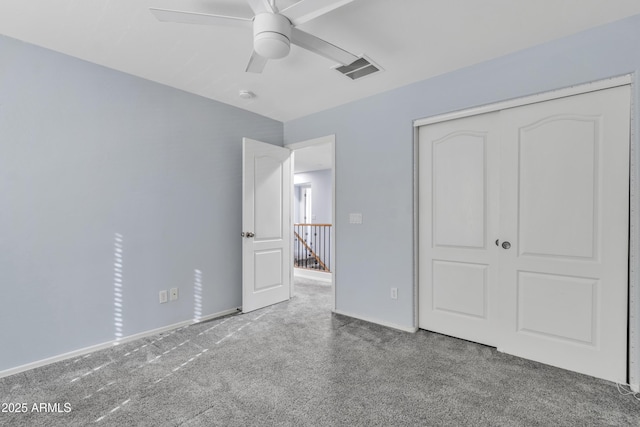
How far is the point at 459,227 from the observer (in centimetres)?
290

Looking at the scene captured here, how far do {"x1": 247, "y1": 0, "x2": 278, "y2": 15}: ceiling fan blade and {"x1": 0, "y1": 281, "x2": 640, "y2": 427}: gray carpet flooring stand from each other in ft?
7.49

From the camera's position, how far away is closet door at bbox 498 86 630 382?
6.97 feet

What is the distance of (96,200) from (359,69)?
8.36 ft

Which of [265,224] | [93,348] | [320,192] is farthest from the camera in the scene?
[320,192]

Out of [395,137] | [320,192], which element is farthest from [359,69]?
[320,192]

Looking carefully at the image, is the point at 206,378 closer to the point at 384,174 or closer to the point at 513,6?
the point at 384,174

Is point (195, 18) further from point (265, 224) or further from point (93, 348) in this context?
point (93, 348)

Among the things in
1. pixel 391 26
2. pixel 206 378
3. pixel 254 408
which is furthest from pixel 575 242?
pixel 206 378

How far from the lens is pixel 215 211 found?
3.52 m

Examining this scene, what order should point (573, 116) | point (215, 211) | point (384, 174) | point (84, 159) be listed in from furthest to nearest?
point (215, 211) → point (384, 174) → point (84, 159) → point (573, 116)

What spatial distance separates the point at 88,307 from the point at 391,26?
10.6 feet

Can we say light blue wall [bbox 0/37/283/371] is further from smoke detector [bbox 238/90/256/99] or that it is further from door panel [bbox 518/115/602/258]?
door panel [bbox 518/115/602/258]

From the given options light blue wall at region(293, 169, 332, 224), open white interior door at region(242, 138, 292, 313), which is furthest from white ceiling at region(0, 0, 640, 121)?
light blue wall at region(293, 169, 332, 224)

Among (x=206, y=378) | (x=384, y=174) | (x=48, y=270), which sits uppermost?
(x=384, y=174)
